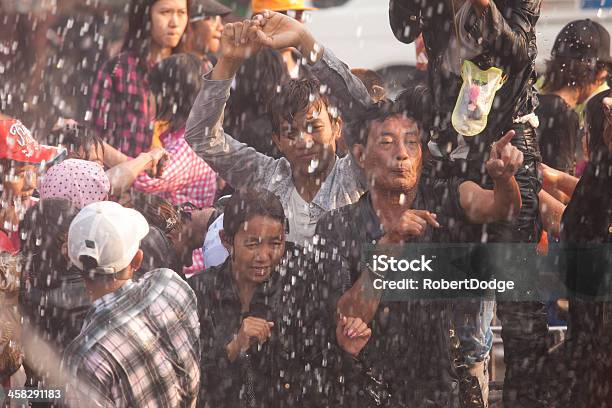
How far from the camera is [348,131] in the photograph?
17.2 feet

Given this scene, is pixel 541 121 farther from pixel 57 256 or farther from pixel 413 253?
pixel 57 256

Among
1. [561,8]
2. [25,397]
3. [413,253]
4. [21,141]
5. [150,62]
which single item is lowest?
[25,397]

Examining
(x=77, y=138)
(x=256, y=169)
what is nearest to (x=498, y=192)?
(x=256, y=169)

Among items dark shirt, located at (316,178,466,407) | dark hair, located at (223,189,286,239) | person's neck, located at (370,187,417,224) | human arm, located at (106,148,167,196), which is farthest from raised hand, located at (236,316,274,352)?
human arm, located at (106,148,167,196)

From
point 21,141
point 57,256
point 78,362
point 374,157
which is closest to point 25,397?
point 78,362

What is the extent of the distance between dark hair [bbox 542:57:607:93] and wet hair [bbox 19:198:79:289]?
6.95ft

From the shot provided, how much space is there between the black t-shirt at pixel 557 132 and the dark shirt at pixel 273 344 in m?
1.15

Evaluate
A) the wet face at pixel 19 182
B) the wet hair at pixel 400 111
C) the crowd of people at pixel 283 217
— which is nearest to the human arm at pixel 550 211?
the crowd of people at pixel 283 217

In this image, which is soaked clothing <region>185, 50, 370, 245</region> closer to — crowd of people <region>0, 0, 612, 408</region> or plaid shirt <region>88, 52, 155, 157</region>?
crowd of people <region>0, 0, 612, 408</region>

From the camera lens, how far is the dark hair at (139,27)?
17.0 ft

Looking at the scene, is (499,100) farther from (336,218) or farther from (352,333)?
(352,333)

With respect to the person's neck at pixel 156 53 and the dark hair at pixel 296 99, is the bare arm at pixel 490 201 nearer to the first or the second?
the dark hair at pixel 296 99

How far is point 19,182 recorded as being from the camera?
5.28 metres

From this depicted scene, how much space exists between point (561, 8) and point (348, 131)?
1035 mm
